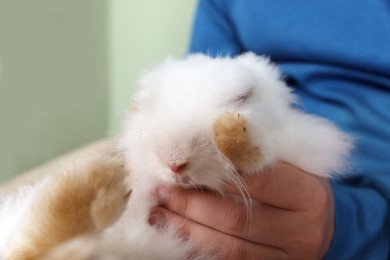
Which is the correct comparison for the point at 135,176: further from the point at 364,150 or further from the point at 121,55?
the point at 121,55

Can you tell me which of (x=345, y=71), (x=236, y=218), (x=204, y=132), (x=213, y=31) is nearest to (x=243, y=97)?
(x=204, y=132)

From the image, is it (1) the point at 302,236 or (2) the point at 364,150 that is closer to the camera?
(1) the point at 302,236

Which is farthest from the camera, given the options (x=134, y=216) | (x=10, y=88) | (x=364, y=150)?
(x=10, y=88)

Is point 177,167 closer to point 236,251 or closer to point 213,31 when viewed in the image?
point 236,251

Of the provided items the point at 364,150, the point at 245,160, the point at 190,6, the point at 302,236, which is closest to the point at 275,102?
the point at 245,160

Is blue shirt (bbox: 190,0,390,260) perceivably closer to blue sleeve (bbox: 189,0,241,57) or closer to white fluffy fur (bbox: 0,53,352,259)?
blue sleeve (bbox: 189,0,241,57)

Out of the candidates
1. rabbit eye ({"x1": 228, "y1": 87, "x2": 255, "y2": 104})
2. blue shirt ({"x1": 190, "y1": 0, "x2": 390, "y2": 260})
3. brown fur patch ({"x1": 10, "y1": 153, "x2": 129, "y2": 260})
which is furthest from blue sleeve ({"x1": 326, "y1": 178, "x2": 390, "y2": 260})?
brown fur patch ({"x1": 10, "y1": 153, "x2": 129, "y2": 260})

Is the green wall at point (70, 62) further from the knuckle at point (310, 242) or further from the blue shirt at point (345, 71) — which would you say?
the knuckle at point (310, 242)
